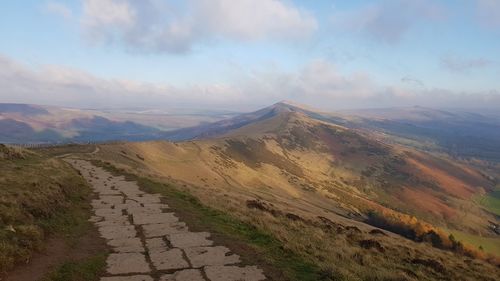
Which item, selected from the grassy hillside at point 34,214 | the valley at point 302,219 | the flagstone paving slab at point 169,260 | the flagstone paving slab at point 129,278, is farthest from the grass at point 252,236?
the grassy hillside at point 34,214

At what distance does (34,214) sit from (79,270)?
7.06 meters

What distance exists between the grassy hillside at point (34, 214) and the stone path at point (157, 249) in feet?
3.60

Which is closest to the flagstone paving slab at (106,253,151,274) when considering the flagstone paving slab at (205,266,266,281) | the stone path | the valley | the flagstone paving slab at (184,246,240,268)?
the stone path

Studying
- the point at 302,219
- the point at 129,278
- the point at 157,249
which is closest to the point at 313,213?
the point at 302,219

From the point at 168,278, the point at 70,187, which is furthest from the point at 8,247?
the point at 70,187

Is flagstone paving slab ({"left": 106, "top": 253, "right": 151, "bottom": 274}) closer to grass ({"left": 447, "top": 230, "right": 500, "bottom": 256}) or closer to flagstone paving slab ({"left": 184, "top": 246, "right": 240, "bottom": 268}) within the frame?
flagstone paving slab ({"left": 184, "top": 246, "right": 240, "bottom": 268})

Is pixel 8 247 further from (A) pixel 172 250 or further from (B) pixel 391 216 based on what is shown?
(B) pixel 391 216

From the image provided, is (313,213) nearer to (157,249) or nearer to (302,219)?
(302,219)

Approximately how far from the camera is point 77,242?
15.8m

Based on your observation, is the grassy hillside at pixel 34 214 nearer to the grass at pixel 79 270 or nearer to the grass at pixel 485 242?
the grass at pixel 79 270

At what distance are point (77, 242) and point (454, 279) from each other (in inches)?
671

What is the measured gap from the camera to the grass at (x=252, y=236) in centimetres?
1338

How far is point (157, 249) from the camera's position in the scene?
15.2 m

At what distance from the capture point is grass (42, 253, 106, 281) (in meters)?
11.8
